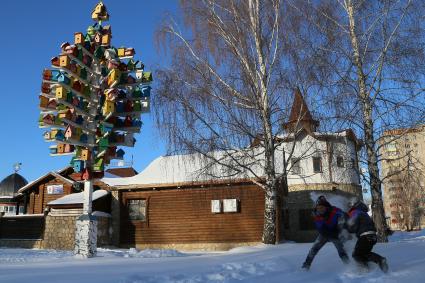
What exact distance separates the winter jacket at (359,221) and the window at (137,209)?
56.2 feet

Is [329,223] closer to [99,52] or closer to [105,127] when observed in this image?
[105,127]

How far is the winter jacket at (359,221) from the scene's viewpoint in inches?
280

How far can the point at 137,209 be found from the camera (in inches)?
920

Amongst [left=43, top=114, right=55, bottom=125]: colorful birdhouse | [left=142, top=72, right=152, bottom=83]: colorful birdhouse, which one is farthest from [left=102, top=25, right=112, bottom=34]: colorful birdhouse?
[left=43, top=114, right=55, bottom=125]: colorful birdhouse

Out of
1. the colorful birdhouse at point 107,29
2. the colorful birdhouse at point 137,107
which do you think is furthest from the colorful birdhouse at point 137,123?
the colorful birdhouse at point 107,29

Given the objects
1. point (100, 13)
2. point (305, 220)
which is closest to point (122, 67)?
point (100, 13)

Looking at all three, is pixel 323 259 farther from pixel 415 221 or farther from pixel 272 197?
pixel 415 221

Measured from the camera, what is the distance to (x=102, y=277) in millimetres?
6578

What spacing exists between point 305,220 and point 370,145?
1434cm

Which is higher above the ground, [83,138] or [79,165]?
[83,138]

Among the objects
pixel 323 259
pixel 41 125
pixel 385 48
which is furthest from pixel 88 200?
pixel 385 48

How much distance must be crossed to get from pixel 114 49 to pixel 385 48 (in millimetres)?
8634

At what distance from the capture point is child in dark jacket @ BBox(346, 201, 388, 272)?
6883 millimetres

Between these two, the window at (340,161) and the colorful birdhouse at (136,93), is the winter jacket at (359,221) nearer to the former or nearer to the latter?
the window at (340,161)
